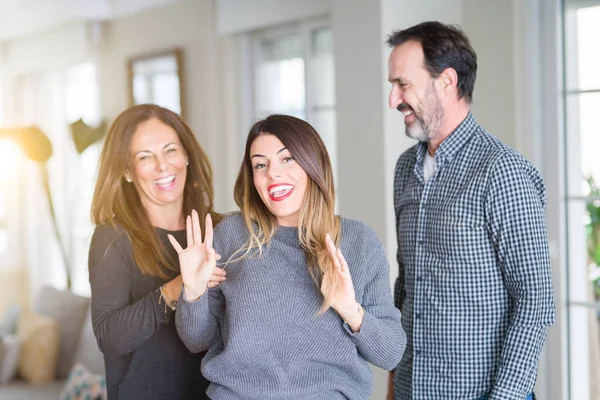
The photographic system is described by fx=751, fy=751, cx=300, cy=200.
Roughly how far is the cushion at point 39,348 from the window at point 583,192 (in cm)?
297

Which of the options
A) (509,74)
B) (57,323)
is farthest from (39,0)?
(509,74)

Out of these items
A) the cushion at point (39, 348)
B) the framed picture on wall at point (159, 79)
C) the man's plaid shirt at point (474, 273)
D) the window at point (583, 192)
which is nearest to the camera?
the man's plaid shirt at point (474, 273)

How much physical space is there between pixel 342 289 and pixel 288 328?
152 millimetres

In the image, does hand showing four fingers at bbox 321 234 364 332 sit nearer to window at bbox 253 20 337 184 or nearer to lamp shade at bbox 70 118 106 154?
window at bbox 253 20 337 184

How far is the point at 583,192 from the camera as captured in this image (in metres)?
3.00

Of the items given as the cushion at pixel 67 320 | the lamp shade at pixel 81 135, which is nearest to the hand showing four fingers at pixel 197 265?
the cushion at pixel 67 320

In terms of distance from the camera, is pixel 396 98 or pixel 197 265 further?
pixel 396 98

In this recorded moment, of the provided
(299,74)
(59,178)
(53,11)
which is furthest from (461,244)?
(59,178)

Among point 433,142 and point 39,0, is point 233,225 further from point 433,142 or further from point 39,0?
point 39,0

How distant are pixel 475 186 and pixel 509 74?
1.31m

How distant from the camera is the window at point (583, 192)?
116 inches

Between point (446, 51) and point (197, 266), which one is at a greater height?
point (446, 51)

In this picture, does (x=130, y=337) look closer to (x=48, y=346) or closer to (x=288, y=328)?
(x=288, y=328)

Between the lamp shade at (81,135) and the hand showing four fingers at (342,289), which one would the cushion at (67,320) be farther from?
the hand showing four fingers at (342,289)
